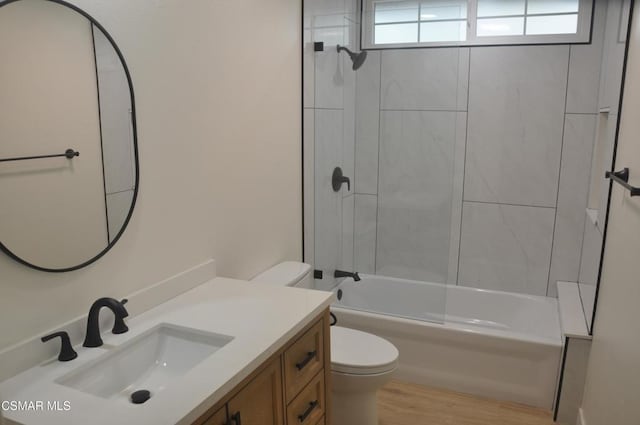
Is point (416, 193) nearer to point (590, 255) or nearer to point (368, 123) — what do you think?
point (368, 123)

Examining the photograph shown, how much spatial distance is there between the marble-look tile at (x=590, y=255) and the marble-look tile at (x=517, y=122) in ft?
1.10

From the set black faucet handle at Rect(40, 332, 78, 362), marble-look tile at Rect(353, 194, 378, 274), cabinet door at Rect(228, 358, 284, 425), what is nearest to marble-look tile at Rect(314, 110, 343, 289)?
marble-look tile at Rect(353, 194, 378, 274)

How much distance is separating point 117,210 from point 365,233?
6.95 ft

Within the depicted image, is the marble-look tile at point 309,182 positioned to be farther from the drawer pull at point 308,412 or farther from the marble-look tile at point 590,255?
the marble-look tile at point 590,255

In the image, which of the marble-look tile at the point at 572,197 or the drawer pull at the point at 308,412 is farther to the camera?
the marble-look tile at the point at 572,197

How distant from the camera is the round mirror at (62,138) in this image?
136 centimetres

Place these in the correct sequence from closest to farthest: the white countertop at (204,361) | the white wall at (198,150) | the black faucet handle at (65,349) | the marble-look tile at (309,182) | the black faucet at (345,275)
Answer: the white countertop at (204,361) → the black faucet handle at (65,349) → the white wall at (198,150) → the marble-look tile at (309,182) → the black faucet at (345,275)

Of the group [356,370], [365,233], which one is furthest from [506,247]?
[356,370]

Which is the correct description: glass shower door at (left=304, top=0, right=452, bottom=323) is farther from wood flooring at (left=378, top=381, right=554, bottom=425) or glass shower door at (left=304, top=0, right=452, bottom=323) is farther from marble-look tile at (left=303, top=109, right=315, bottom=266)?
wood flooring at (left=378, top=381, right=554, bottom=425)

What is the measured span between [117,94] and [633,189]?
1.79m

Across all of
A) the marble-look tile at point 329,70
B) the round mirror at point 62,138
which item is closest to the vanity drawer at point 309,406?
the round mirror at point 62,138

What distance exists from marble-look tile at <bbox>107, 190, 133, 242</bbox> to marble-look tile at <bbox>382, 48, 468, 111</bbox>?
6.78 ft

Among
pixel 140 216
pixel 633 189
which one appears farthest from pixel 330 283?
pixel 633 189

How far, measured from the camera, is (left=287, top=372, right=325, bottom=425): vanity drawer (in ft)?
5.69
